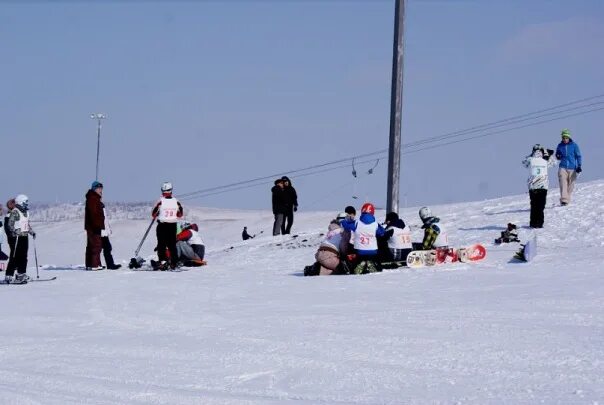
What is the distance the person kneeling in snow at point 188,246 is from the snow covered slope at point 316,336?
289 cm

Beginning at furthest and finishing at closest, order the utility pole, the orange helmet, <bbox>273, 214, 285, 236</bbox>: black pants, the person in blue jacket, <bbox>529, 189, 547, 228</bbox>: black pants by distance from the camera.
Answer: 1. <bbox>273, 214, 285, 236</bbox>: black pants
2. the person in blue jacket
3. <bbox>529, 189, 547, 228</bbox>: black pants
4. the utility pole
5. the orange helmet

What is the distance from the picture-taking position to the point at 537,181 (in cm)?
2031

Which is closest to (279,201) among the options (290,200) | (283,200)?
(283,200)

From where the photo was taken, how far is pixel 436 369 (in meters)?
7.11

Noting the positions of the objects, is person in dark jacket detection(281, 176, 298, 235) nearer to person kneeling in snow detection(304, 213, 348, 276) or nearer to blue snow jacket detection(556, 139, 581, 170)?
blue snow jacket detection(556, 139, 581, 170)

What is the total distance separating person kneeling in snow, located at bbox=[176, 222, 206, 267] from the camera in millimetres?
20328

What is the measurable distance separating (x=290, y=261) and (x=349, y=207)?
350cm

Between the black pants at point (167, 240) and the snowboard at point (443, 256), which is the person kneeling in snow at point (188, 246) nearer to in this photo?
the black pants at point (167, 240)

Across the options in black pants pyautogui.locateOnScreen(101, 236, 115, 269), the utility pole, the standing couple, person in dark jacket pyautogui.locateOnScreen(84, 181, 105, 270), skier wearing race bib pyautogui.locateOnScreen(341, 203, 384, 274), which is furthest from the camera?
the standing couple

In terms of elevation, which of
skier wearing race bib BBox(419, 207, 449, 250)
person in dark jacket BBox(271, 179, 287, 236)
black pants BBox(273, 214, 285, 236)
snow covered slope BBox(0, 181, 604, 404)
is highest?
person in dark jacket BBox(271, 179, 287, 236)

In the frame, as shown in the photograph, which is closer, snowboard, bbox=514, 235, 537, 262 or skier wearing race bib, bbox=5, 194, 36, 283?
snowboard, bbox=514, 235, 537, 262

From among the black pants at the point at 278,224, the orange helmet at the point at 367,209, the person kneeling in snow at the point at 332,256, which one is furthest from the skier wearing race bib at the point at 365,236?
the black pants at the point at 278,224

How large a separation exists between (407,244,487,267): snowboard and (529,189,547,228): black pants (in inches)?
150

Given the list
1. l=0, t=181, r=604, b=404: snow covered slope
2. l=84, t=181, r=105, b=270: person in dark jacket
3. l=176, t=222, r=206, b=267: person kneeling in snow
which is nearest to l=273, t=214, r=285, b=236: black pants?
l=176, t=222, r=206, b=267: person kneeling in snow
